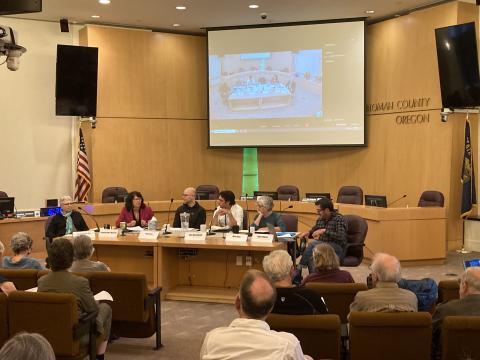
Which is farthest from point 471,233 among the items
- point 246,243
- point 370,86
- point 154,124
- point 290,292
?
point 290,292

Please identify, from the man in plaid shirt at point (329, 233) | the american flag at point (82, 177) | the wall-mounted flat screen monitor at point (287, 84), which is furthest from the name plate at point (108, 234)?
the wall-mounted flat screen monitor at point (287, 84)

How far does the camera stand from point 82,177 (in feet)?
36.8

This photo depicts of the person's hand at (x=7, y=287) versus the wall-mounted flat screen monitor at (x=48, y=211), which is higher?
the wall-mounted flat screen monitor at (x=48, y=211)

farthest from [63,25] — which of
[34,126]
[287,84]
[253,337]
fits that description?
[253,337]

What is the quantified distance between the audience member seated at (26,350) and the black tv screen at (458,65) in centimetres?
907

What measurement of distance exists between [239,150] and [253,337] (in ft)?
34.7

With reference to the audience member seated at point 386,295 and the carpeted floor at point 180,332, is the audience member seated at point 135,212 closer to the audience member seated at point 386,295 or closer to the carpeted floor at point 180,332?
the carpeted floor at point 180,332

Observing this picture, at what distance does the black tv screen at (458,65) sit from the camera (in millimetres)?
9320

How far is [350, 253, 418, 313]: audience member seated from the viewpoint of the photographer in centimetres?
352

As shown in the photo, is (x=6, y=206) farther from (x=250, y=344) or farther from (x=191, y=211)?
(x=250, y=344)

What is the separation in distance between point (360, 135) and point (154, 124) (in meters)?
4.31

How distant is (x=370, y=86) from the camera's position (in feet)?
38.4

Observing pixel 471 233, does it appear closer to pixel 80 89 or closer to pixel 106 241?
pixel 106 241

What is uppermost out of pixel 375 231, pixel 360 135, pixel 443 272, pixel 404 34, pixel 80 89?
pixel 404 34
